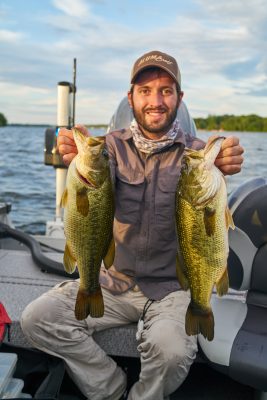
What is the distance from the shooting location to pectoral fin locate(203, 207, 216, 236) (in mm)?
2686

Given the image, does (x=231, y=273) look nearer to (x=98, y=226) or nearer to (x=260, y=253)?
(x=260, y=253)

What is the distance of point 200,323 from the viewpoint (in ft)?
9.36

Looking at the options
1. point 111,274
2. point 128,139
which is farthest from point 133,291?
point 128,139

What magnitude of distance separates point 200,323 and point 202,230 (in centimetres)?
54

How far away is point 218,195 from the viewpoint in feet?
8.73

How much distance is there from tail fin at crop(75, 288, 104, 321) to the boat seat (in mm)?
694

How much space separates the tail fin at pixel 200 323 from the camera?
2.85m

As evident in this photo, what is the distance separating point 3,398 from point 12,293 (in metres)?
1.26

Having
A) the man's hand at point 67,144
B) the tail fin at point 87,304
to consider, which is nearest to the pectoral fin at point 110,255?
the tail fin at point 87,304

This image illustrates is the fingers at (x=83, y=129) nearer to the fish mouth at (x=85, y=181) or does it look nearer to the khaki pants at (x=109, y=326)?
the fish mouth at (x=85, y=181)

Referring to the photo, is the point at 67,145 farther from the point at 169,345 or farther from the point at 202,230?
the point at 169,345

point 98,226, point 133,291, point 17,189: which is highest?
point 98,226

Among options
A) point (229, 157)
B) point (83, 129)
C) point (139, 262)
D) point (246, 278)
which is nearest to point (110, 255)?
point (139, 262)

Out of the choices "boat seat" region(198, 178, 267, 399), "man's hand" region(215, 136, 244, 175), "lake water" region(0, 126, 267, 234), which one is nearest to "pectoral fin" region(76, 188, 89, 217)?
"man's hand" region(215, 136, 244, 175)
